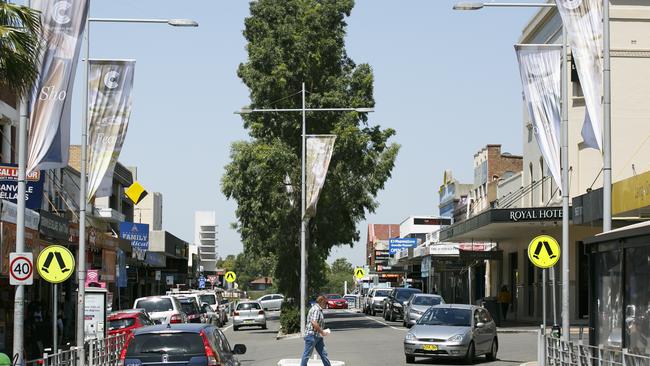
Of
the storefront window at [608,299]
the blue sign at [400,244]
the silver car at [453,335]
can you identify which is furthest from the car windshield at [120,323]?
the blue sign at [400,244]

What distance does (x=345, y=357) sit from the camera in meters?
28.9

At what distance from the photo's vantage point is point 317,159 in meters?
38.3

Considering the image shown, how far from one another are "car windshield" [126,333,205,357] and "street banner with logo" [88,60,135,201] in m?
9.45

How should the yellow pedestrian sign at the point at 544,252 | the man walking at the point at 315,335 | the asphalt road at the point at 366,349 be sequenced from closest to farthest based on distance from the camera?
the man walking at the point at 315,335
the yellow pedestrian sign at the point at 544,252
the asphalt road at the point at 366,349

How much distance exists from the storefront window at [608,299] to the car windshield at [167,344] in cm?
581

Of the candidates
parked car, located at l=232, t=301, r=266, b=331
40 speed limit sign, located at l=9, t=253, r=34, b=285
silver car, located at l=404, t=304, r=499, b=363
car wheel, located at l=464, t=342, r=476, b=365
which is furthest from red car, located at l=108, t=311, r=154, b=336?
parked car, located at l=232, t=301, r=266, b=331

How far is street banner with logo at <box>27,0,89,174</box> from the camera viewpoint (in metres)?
18.4

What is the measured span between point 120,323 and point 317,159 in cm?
1139

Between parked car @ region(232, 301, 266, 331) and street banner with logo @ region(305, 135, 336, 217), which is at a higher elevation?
street banner with logo @ region(305, 135, 336, 217)

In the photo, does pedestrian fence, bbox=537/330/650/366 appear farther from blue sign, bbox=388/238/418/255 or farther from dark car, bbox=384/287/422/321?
blue sign, bbox=388/238/418/255

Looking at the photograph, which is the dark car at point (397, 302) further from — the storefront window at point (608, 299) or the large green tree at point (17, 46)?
the large green tree at point (17, 46)

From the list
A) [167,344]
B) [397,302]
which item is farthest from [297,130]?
[167,344]

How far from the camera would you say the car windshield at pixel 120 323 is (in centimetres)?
2917

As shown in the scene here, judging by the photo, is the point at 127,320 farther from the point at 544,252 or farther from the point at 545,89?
the point at 545,89
